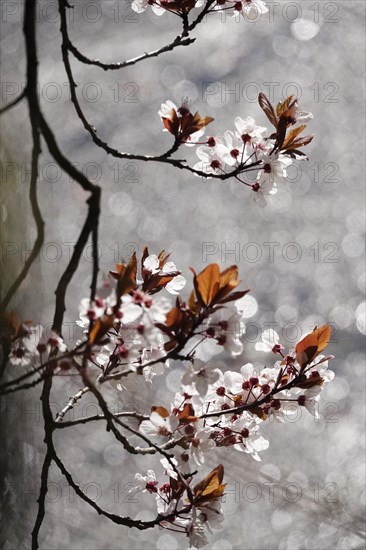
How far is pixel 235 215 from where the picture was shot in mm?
2459

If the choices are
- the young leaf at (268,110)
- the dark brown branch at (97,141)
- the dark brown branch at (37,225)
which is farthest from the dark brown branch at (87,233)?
the young leaf at (268,110)

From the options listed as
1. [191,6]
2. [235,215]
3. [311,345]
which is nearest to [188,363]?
[311,345]

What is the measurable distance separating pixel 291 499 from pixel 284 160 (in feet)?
4.45

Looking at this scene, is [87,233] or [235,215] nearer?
[87,233]

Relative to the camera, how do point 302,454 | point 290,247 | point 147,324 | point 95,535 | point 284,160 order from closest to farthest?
point 147,324 → point 284,160 → point 95,535 → point 302,454 → point 290,247

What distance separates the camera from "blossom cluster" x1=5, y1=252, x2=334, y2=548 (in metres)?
0.57

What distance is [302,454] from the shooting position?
2129 millimetres

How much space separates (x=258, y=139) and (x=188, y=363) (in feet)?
0.75

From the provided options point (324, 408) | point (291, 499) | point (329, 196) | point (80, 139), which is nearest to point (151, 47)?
point (80, 139)

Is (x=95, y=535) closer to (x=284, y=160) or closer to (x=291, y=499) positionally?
(x=291, y=499)

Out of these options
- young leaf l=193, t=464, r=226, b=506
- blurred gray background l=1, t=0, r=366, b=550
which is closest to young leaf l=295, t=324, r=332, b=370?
young leaf l=193, t=464, r=226, b=506

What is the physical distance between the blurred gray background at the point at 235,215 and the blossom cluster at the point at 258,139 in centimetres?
126

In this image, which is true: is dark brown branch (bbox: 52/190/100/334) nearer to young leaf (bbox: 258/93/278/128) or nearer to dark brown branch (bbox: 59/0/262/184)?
dark brown branch (bbox: 59/0/262/184)

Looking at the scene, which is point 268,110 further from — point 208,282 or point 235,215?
point 235,215
